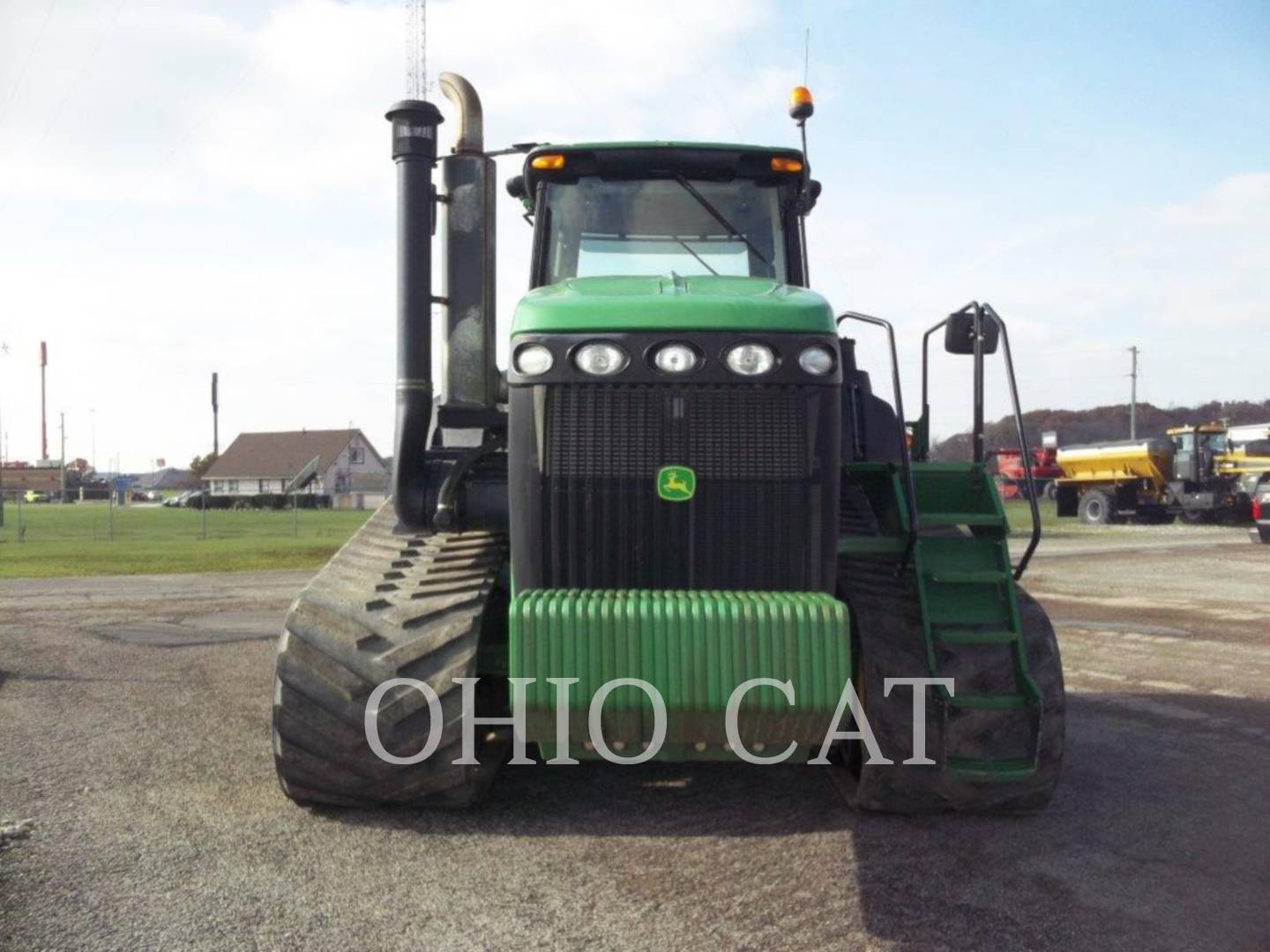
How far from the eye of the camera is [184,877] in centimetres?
414

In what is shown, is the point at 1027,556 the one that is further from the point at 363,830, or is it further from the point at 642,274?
the point at 363,830

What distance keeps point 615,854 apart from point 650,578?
1.05 m

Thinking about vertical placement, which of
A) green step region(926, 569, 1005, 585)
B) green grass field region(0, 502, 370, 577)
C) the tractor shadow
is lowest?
the tractor shadow

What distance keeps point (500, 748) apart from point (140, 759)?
79.0 inches

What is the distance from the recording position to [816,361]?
433cm

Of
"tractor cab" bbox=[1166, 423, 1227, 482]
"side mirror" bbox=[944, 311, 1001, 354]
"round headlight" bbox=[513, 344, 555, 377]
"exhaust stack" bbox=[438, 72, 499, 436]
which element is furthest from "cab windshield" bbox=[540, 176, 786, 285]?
"tractor cab" bbox=[1166, 423, 1227, 482]

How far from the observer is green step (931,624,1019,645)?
4.62 metres

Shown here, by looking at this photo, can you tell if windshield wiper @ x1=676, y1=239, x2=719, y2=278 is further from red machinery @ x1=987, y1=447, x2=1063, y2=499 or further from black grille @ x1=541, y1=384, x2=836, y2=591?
red machinery @ x1=987, y1=447, x2=1063, y2=499

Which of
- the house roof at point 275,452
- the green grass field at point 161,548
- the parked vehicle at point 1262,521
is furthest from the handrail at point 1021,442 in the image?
the house roof at point 275,452

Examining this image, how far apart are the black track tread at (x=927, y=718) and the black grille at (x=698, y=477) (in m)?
0.48

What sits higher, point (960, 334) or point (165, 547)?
point (960, 334)

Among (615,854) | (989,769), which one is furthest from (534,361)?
(989,769)

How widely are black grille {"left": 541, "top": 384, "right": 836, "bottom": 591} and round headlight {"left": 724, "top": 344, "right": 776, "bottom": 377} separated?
0.07 metres

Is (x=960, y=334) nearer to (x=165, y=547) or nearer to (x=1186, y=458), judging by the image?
(x=165, y=547)
